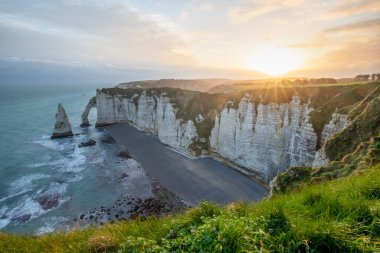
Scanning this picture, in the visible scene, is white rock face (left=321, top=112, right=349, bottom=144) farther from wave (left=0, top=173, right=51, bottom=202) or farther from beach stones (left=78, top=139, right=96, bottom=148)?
beach stones (left=78, top=139, right=96, bottom=148)

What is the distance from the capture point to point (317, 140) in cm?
2634

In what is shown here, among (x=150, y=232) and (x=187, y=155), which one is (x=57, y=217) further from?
(x=150, y=232)

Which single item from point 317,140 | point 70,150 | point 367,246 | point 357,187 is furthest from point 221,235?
point 70,150

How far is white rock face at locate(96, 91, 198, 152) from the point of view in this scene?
165ft

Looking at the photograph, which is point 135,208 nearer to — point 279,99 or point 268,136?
point 268,136

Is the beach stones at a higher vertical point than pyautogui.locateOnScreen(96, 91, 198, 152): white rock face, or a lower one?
lower

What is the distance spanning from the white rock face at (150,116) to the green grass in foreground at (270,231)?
41.0 meters

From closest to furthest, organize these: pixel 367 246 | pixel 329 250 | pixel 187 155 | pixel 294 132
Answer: pixel 367 246 < pixel 329 250 < pixel 294 132 < pixel 187 155

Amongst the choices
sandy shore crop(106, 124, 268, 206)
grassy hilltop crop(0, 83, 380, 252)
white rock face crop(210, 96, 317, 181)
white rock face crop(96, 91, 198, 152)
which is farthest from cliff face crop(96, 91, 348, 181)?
grassy hilltop crop(0, 83, 380, 252)

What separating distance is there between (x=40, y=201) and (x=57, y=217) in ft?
18.4

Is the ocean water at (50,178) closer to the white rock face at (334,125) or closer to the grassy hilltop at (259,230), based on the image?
the grassy hilltop at (259,230)

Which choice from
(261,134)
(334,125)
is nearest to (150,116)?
(261,134)

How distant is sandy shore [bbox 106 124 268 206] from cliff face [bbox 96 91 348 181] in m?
2.74

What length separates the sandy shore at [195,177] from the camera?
29.8 metres
